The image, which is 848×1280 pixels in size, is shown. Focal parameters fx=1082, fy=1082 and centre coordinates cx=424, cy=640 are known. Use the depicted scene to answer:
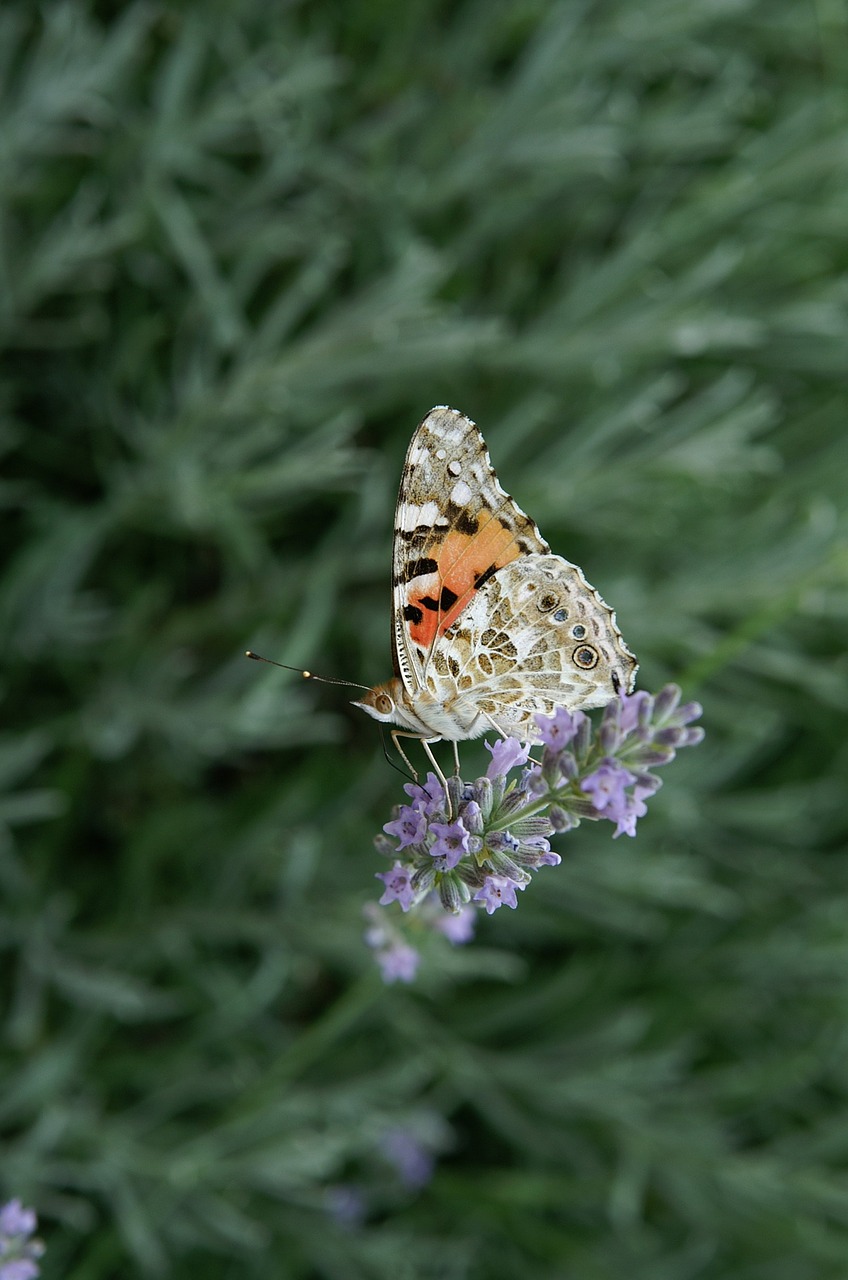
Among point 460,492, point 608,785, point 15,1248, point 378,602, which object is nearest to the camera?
point 608,785

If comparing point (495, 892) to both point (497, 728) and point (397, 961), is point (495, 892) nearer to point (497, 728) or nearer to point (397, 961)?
point (497, 728)

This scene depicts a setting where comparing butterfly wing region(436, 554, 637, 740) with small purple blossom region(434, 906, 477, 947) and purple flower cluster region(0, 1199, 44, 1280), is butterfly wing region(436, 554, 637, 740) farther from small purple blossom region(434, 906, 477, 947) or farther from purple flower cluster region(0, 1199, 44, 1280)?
purple flower cluster region(0, 1199, 44, 1280)

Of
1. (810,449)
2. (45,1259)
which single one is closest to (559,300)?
(810,449)

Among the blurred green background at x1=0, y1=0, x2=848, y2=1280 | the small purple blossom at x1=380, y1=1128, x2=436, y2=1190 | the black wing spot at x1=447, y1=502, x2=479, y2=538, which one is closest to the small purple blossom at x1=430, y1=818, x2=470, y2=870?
the black wing spot at x1=447, y1=502, x2=479, y2=538

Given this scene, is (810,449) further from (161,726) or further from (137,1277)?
(137,1277)

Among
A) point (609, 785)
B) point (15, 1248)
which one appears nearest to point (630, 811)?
point (609, 785)

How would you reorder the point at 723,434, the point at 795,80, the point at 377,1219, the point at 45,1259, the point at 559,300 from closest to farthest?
the point at 45,1259
the point at 723,434
the point at 559,300
the point at 377,1219
the point at 795,80
